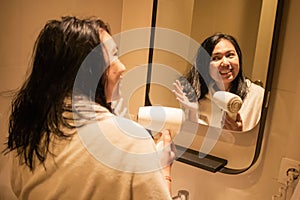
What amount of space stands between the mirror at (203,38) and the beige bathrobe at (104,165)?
0.52m

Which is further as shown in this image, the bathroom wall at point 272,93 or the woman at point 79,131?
the bathroom wall at point 272,93

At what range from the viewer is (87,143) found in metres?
0.72

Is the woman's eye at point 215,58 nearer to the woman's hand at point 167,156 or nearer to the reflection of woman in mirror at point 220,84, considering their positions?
the reflection of woman in mirror at point 220,84

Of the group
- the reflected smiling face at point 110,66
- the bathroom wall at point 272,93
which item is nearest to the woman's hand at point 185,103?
the bathroom wall at point 272,93

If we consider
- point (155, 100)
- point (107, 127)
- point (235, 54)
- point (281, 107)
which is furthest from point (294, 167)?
point (107, 127)

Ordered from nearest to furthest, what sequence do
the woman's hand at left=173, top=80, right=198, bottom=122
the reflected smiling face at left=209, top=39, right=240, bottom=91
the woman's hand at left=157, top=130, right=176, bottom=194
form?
the woman's hand at left=157, top=130, right=176, bottom=194, the reflected smiling face at left=209, top=39, right=240, bottom=91, the woman's hand at left=173, top=80, right=198, bottom=122

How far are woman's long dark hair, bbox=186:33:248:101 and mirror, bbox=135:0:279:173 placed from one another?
0.02m

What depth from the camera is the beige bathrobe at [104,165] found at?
714 millimetres

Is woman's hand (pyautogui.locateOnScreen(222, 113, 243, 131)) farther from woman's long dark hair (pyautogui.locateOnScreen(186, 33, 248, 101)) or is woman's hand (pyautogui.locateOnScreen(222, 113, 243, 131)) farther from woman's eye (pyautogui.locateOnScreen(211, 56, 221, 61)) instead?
woman's eye (pyautogui.locateOnScreen(211, 56, 221, 61))

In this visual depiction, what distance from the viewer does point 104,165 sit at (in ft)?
2.34

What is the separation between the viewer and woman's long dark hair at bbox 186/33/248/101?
3.74 feet

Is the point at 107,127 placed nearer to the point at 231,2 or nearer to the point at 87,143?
the point at 87,143

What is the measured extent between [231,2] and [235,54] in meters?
0.17

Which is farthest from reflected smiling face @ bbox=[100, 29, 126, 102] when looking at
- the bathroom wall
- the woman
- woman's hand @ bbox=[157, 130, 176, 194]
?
the bathroom wall
